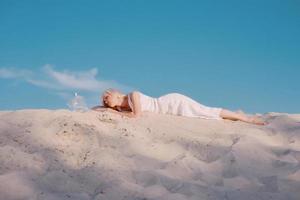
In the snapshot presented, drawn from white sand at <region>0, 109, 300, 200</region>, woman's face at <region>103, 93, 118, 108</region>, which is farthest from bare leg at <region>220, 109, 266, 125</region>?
woman's face at <region>103, 93, 118, 108</region>

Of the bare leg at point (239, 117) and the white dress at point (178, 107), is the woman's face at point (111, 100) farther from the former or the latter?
the bare leg at point (239, 117)

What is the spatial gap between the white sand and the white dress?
2.68 ft

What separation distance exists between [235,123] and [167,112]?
1.01 metres

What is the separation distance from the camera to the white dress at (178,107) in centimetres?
617

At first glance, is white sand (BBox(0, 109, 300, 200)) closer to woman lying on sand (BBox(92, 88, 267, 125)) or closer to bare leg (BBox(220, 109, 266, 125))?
bare leg (BBox(220, 109, 266, 125))

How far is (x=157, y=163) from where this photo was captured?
4.00 meters

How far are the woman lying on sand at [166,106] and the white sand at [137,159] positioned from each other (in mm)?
644

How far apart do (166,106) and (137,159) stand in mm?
2329

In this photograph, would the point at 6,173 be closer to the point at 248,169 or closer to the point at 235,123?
the point at 248,169

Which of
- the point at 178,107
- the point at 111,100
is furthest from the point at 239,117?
the point at 111,100

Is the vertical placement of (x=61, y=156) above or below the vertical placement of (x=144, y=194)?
above

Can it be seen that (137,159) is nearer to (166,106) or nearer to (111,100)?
(111,100)

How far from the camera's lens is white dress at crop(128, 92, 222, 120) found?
617 centimetres

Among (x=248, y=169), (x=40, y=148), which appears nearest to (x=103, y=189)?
(x=40, y=148)
